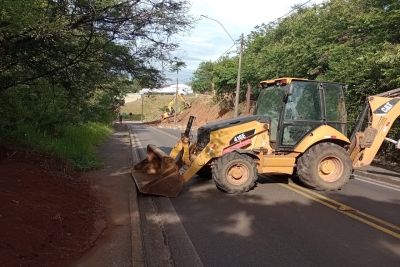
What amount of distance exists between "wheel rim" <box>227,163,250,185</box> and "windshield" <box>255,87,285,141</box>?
53.0 inches

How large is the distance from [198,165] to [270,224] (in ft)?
9.80

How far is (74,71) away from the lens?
1034 cm

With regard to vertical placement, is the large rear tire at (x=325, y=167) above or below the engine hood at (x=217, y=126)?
below

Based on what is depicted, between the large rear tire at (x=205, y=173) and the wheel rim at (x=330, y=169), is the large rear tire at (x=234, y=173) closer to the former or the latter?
the wheel rim at (x=330, y=169)

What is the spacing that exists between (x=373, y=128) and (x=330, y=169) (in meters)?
1.36

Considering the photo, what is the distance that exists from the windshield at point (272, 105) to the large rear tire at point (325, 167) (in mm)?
947

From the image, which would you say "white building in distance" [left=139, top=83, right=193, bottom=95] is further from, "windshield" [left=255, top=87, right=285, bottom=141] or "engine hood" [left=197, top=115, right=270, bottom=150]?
"windshield" [left=255, top=87, right=285, bottom=141]

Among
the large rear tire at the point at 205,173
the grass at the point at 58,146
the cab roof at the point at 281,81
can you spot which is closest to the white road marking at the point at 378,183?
the cab roof at the point at 281,81

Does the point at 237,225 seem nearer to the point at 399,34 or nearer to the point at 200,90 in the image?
the point at 399,34

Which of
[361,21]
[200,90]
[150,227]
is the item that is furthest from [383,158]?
[200,90]

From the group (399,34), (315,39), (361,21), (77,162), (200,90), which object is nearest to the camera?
(77,162)

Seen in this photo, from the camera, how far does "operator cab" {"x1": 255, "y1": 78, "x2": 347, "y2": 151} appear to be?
36.9 ft

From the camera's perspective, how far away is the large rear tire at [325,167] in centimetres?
1097

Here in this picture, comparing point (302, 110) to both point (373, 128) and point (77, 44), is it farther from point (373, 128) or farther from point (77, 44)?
point (77, 44)
